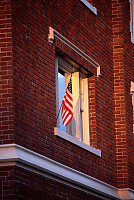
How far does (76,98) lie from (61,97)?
0.97m

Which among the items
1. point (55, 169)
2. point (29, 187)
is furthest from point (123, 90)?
point (29, 187)

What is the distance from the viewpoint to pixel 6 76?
11750 mm

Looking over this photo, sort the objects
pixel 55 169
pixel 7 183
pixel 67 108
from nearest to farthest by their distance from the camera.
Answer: pixel 7 183, pixel 55 169, pixel 67 108

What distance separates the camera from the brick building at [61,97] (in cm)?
1173

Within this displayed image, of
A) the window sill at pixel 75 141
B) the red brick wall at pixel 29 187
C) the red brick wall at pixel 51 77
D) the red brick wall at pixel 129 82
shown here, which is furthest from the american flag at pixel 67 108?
the red brick wall at pixel 129 82

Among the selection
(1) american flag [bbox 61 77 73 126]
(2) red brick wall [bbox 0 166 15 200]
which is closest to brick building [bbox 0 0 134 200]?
(2) red brick wall [bbox 0 166 15 200]

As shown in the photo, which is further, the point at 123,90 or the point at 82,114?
the point at 123,90

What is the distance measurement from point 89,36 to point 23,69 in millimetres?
4266

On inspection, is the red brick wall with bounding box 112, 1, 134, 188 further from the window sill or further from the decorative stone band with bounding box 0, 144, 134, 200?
the window sill

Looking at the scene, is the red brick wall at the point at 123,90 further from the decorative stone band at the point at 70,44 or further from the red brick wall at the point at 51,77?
the decorative stone band at the point at 70,44

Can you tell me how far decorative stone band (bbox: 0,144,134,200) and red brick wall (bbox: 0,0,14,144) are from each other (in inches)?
11.4

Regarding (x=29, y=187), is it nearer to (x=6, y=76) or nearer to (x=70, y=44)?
(x=6, y=76)

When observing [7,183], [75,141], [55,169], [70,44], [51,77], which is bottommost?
[7,183]

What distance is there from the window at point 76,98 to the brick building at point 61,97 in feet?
0.09
